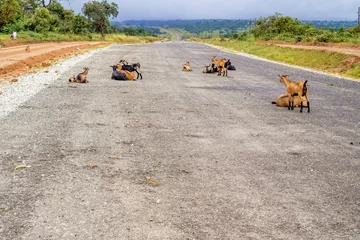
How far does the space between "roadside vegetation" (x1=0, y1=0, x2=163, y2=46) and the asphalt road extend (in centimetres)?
3461

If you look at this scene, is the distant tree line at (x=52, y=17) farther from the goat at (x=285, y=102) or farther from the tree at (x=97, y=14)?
the goat at (x=285, y=102)

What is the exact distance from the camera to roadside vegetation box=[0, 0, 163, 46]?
53081 millimetres

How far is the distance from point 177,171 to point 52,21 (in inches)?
2706

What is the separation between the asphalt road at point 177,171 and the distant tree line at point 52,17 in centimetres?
4710

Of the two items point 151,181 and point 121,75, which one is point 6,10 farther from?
point 151,181

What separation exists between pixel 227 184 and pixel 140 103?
668 centimetres

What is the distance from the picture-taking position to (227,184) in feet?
19.1

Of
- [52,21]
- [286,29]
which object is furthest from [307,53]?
[52,21]

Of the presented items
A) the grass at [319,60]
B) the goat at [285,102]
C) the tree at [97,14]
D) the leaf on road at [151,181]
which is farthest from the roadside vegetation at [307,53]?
the tree at [97,14]

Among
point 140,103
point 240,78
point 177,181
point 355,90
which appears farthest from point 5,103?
point 355,90

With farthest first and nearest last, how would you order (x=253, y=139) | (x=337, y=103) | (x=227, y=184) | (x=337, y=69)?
(x=337, y=69) < (x=337, y=103) < (x=253, y=139) < (x=227, y=184)

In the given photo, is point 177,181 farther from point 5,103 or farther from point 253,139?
point 5,103

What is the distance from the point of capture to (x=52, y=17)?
70188mm

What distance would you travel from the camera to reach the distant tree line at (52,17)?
53.8m
